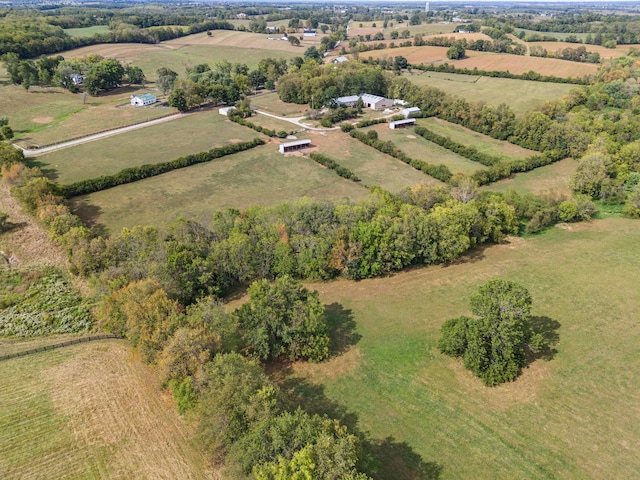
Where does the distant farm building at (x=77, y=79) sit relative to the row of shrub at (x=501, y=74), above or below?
above

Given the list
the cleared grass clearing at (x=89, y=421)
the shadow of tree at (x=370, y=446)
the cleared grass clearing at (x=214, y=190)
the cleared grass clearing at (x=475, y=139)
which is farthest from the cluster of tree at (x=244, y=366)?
the cleared grass clearing at (x=475, y=139)

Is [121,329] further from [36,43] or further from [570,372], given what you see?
[36,43]

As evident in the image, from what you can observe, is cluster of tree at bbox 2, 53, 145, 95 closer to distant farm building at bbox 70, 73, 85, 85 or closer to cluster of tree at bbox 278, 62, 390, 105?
distant farm building at bbox 70, 73, 85, 85

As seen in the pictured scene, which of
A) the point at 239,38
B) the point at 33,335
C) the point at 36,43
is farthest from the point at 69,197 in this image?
the point at 239,38

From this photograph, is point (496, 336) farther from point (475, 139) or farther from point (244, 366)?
point (475, 139)

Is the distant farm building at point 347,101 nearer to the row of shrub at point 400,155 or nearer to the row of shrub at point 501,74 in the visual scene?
the row of shrub at point 400,155
